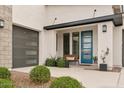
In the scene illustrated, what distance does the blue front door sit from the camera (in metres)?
11.6

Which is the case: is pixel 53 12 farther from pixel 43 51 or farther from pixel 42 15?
pixel 43 51

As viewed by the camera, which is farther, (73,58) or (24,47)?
(73,58)

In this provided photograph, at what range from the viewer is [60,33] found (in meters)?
12.9

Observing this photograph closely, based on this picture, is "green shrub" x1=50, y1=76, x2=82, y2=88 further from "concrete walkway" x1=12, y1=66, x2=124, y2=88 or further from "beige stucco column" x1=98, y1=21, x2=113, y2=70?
"beige stucco column" x1=98, y1=21, x2=113, y2=70

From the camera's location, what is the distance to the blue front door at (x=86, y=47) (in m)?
11.6

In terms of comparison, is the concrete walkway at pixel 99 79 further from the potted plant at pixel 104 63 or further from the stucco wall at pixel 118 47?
the stucco wall at pixel 118 47

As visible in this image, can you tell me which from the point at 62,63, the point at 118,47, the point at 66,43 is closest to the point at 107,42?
the point at 118,47

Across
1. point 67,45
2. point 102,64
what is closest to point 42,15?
point 67,45

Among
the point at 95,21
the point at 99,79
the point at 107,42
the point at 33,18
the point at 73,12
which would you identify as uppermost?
the point at 73,12

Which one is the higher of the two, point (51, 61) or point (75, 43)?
point (75, 43)

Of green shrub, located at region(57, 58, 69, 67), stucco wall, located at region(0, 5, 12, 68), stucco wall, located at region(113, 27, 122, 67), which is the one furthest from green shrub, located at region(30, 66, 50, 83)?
stucco wall, located at region(113, 27, 122, 67)

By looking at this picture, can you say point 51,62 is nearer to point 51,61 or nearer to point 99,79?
point 51,61

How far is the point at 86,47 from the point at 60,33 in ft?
8.24
